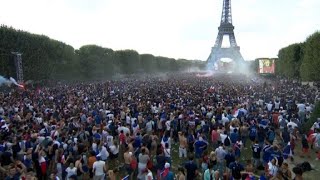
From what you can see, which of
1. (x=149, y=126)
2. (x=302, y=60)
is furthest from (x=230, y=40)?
(x=149, y=126)

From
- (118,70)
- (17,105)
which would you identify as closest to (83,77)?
(118,70)

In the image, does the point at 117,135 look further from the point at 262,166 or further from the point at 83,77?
the point at 83,77

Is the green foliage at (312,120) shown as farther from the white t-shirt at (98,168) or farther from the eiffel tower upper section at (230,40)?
the eiffel tower upper section at (230,40)

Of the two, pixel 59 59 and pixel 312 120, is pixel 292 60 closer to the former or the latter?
pixel 59 59

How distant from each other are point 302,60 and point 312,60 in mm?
8461

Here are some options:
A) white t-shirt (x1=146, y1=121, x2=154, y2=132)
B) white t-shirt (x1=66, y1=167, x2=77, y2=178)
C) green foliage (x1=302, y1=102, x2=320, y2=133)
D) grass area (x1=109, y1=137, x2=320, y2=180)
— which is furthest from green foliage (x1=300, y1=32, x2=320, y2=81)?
white t-shirt (x1=66, y1=167, x2=77, y2=178)

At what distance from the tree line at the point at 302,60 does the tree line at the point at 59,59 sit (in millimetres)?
38602

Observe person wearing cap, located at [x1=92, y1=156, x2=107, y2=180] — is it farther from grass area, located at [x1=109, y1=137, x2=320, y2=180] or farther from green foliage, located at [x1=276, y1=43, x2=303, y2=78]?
green foliage, located at [x1=276, y1=43, x2=303, y2=78]

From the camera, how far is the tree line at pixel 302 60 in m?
51.1

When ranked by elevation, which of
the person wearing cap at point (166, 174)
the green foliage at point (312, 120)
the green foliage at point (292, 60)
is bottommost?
the green foliage at point (312, 120)

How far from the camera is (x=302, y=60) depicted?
2377 inches

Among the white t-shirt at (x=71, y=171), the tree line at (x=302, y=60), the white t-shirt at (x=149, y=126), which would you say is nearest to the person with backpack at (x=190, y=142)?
the white t-shirt at (x=149, y=126)

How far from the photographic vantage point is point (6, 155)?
12547mm

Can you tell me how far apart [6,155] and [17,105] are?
14.0 metres
